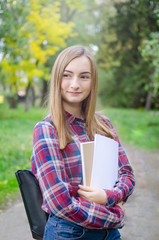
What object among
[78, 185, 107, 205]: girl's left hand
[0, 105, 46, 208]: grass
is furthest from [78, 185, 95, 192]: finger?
[0, 105, 46, 208]: grass

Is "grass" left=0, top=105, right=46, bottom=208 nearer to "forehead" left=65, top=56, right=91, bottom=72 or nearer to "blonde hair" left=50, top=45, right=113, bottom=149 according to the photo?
"blonde hair" left=50, top=45, right=113, bottom=149

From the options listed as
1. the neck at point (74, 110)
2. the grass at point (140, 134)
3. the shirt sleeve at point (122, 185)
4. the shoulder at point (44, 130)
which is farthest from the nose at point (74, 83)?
the grass at point (140, 134)

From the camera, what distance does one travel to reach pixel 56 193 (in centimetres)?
140

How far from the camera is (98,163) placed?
1542 millimetres

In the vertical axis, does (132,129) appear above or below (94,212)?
below

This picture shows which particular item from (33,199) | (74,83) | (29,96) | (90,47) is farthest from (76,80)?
(29,96)

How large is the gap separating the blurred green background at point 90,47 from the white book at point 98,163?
52cm

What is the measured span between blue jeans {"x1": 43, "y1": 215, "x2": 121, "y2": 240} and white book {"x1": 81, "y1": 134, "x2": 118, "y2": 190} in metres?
0.24

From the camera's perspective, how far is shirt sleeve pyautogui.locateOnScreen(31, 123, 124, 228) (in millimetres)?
1393

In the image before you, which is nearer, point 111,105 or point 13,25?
point 13,25

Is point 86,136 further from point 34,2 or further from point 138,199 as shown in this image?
point 34,2

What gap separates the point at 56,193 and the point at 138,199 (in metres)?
3.02

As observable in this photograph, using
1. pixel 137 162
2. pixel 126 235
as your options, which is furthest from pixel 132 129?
pixel 126 235

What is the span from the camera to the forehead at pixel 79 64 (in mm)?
1632
